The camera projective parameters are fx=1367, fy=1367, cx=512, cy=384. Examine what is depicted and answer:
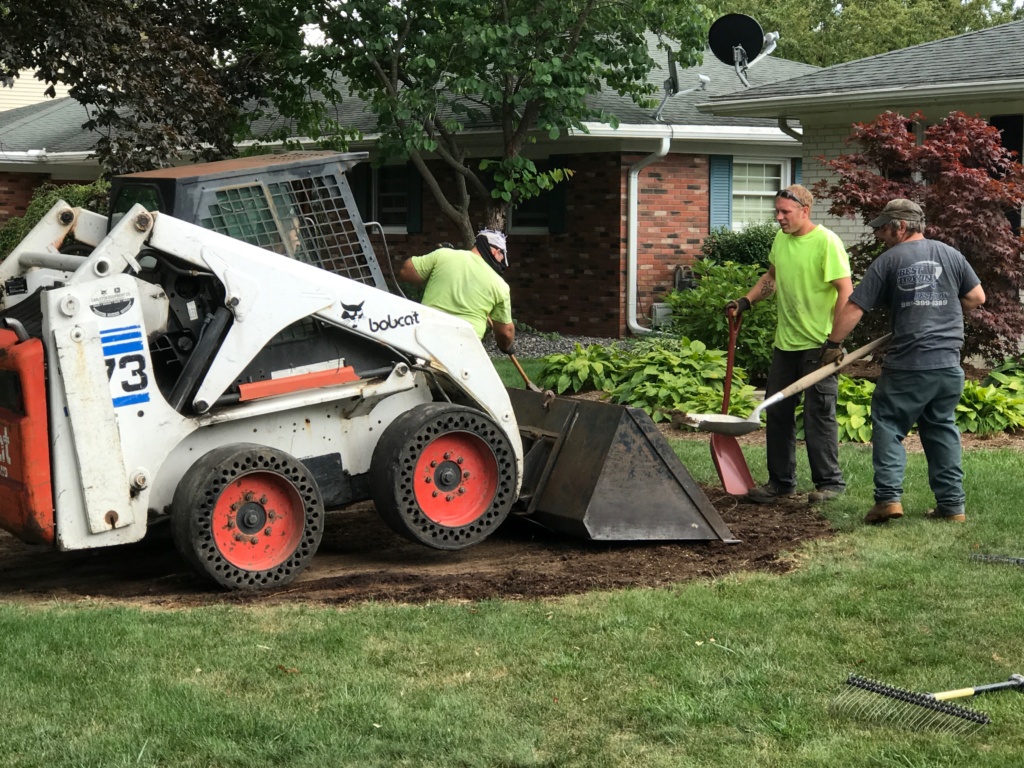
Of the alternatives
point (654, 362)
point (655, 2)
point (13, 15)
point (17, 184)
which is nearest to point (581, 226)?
point (655, 2)

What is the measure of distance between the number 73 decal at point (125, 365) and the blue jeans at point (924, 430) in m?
3.97

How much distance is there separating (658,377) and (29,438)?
23.4 feet

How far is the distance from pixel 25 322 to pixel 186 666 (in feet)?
6.89

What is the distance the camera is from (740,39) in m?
19.9

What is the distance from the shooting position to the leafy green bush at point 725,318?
1331 centimetres

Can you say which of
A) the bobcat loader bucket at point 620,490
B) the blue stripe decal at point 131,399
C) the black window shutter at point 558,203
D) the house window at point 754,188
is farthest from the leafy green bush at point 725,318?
the blue stripe decal at point 131,399

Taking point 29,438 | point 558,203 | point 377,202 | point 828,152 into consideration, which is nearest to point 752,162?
point 558,203

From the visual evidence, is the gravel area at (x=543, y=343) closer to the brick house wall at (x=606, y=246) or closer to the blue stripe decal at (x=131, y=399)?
the brick house wall at (x=606, y=246)

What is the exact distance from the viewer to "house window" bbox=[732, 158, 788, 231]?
19641 mm

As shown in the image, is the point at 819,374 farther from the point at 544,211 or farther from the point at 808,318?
the point at 544,211

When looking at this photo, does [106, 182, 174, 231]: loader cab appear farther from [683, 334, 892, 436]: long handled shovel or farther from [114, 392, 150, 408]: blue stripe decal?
[683, 334, 892, 436]: long handled shovel

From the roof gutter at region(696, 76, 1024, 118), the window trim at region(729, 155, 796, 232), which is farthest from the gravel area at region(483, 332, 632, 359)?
the roof gutter at region(696, 76, 1024, 118)

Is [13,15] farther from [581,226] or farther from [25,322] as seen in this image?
[581,226]

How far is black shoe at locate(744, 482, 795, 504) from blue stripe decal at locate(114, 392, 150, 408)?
12.9ft
